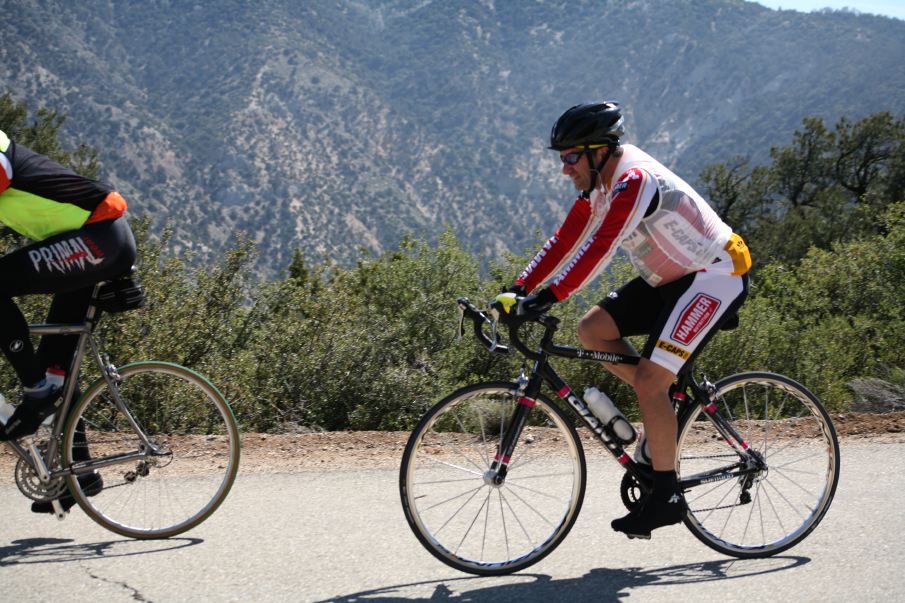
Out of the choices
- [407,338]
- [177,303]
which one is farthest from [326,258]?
[177,303]

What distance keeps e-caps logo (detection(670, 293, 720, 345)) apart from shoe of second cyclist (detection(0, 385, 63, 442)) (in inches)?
115

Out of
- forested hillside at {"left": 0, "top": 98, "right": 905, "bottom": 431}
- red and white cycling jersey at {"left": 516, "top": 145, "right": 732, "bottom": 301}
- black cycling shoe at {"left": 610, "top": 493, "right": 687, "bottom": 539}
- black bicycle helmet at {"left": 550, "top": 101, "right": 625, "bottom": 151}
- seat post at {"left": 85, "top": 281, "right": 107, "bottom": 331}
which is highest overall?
black bicycle helmet at {"left": 550, "top": 101, "right": 625, "bottom": 151}

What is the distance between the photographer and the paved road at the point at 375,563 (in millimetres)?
3721

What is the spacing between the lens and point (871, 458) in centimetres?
579

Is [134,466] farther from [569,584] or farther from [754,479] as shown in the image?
[754,479]

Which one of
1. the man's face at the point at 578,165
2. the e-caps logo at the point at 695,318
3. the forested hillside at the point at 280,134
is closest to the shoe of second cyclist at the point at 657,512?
the e-caps logo at the point at 695,318

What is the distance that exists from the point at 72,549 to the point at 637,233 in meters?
Result: 2.98

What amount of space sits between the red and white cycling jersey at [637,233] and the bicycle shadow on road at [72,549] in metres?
2.12

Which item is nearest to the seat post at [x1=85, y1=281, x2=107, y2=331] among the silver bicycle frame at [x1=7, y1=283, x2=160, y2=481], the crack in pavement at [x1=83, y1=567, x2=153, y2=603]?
the silver bicycle frame at [x1=7, y1=283, x2=160, y2=481]

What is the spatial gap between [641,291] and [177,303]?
674 cm

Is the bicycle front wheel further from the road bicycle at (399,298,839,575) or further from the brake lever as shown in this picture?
the brake lever

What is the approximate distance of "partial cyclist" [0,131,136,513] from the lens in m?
4.07

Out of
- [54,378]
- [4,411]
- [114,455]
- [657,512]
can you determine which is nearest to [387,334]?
[114,455]

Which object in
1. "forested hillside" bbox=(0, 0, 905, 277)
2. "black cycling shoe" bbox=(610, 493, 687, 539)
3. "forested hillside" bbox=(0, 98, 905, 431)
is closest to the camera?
"black cycling shoe" bbox=(610, 493, 687, 539)
